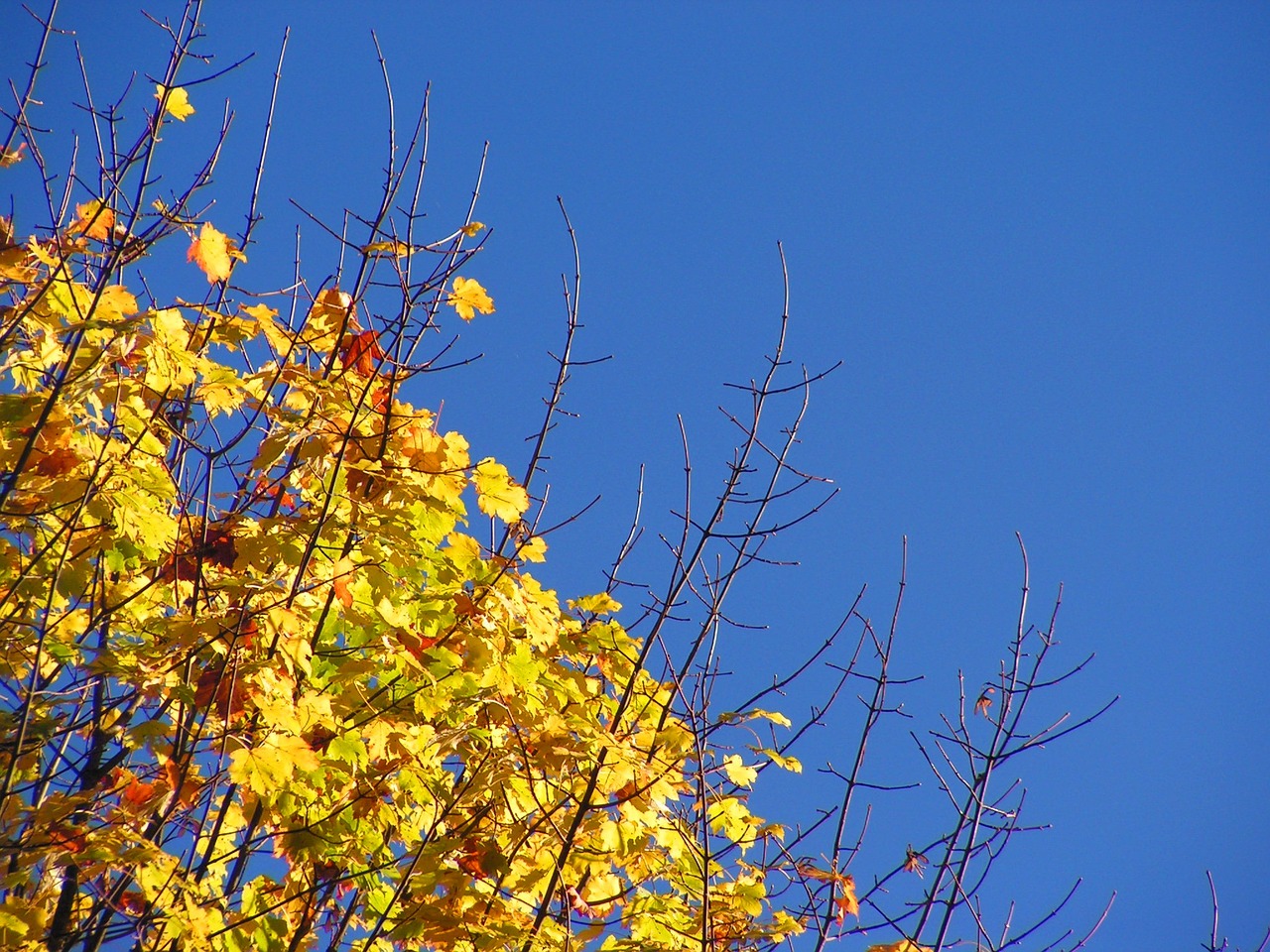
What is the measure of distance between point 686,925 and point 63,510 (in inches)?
102

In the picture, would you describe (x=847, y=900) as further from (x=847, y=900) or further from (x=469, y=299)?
(x=469, y=299)

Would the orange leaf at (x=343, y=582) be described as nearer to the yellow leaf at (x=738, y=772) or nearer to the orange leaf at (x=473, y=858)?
the orange leaf at (x=473, y=858)

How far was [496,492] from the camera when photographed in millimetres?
4105

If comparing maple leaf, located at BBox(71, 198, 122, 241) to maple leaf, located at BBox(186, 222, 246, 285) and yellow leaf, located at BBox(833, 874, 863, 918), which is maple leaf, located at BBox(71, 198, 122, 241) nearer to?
maple leaf, located at BBox(186, 222, 246, 285)

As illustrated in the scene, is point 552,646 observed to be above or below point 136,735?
above

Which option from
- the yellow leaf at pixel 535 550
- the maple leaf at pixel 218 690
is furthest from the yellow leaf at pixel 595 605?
the maple leaf at pixel 218 690

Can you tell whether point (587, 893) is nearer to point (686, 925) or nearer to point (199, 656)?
point (686, 925)

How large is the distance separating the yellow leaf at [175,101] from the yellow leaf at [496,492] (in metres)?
1.73

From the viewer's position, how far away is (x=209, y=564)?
405 cm

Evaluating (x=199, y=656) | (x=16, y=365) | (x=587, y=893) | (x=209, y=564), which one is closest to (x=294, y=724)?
(x=199, y=656)

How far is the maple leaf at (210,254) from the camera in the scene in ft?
13.8

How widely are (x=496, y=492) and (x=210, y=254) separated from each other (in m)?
1.39

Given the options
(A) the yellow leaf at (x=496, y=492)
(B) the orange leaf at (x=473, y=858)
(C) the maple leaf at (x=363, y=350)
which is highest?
(C) the maple leaf at (x=363, y=350)

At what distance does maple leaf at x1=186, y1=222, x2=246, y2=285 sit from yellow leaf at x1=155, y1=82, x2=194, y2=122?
41cm
